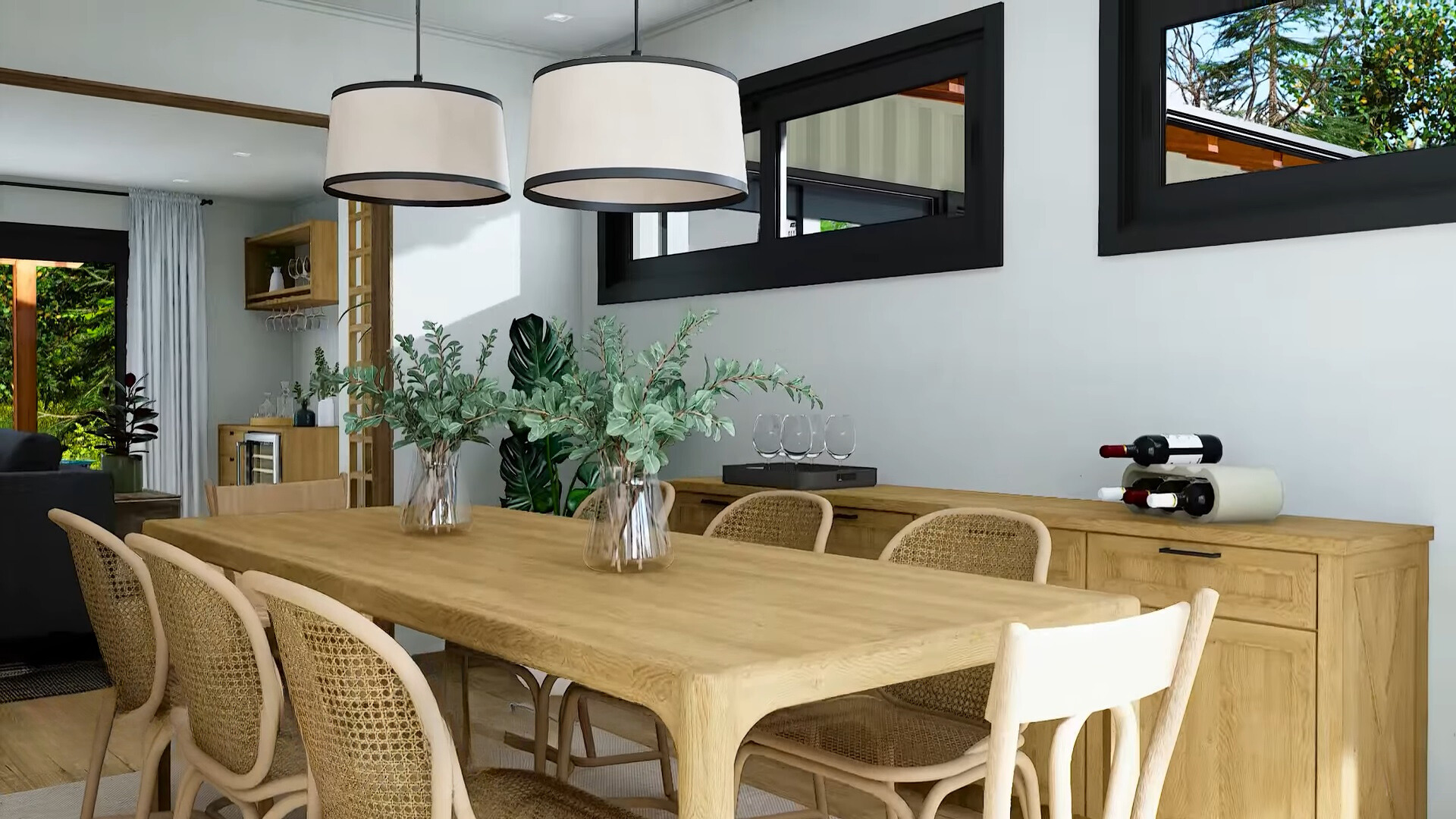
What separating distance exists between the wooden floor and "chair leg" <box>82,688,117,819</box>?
92cm

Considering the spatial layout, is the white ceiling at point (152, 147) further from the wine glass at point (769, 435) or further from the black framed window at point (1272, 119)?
the black framed window at point (1272, 119)

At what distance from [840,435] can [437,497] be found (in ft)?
4.89

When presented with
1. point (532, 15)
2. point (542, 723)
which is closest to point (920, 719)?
point (542, 723)

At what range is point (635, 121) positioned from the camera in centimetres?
222

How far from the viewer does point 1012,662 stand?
4.20ft

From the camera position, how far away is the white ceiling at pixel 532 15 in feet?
15.3

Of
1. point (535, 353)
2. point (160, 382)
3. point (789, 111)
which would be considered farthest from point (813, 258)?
point (160, 382)

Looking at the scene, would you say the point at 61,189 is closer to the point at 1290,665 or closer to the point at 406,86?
the point at 406,86

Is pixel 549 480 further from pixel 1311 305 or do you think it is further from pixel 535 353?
pixel 1311 305

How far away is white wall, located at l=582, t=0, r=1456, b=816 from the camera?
2.78 meters

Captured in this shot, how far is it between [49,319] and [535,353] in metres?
6.14

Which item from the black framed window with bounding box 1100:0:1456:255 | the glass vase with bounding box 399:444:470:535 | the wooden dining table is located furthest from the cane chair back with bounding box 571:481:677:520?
the black framed window with bounding box 1100:0:1456:255

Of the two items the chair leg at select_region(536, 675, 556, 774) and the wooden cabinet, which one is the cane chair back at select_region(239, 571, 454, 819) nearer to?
the chair leg at select_region(536, 675, 556, 774)

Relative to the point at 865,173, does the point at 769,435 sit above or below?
below
